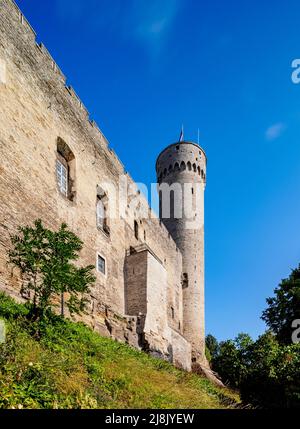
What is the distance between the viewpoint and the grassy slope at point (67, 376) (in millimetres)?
5449

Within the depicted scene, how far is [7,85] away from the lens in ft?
37.2

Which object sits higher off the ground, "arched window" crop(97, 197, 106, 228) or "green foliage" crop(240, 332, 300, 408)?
"arched window" crop(97, 197, 106, 228)

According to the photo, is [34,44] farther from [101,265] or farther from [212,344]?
[212,344]

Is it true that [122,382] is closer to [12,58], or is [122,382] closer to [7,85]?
[7,85]

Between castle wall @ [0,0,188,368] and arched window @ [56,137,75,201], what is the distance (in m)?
0.19

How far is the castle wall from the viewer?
1087 centimetres

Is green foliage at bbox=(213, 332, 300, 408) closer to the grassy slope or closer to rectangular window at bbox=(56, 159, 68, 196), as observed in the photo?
the grassy slope

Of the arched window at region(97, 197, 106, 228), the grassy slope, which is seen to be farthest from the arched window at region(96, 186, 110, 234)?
the grassy slope

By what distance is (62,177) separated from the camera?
46.4 feet

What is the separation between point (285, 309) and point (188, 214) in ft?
31.1

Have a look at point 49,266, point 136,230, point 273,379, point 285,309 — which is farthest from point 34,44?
point 285,309

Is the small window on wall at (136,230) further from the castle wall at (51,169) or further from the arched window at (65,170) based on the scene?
the arched window at (65,170)
